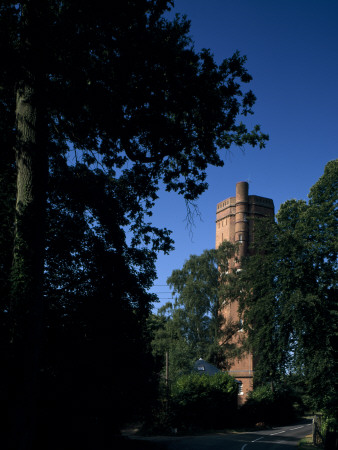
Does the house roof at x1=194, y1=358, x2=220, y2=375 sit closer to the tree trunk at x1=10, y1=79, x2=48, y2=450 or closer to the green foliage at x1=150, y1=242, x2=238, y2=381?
the green foliage at x1=150, y1=242, x2=238, y2=381

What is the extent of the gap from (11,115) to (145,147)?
399 centimetres

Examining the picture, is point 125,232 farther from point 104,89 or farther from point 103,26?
point 103,26

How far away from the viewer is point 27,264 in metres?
8.52

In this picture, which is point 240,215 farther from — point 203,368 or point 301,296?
point 301,296

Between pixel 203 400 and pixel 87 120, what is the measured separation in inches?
1024

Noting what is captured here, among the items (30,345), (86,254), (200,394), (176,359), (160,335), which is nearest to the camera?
(30,345)

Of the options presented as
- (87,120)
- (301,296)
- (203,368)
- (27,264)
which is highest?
(87,120)

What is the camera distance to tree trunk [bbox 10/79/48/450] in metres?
7.70

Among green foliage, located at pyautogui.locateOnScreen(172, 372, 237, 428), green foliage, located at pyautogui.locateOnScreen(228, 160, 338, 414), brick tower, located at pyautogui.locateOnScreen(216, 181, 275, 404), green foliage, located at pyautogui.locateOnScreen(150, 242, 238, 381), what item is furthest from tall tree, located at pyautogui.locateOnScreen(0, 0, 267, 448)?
brick tower, located at pyautogui.locateOnScreen(216, 181, 275, 404)

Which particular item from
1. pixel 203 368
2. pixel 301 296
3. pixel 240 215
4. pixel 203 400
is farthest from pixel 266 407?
Answer: pixel 240 215

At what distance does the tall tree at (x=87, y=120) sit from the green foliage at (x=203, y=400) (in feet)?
63.9

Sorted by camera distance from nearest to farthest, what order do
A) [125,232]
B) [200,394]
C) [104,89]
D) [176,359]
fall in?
[104,89] < [125,232] < [200,394] < [176,359]

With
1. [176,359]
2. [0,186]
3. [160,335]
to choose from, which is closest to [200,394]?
[176,359]

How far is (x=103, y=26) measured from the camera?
986cm
